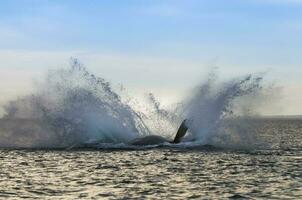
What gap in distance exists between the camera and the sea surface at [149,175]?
1227 inches

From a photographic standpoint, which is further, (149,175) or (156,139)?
(156,139)

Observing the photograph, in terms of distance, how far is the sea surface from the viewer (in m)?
31.2

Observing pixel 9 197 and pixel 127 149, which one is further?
pixel 127 149

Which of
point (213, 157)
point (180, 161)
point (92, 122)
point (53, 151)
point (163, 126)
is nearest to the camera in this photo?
point (180, 161)

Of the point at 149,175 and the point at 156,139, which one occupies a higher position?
the point at 156,139

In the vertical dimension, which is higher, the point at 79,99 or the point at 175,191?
the point at 79,99

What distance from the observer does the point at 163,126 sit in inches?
3221

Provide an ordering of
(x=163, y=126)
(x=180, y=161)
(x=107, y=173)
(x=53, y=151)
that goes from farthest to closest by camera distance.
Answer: (x=163, y=126), (x=53, y=151), (x=180, y=161), (x=107, y=173)

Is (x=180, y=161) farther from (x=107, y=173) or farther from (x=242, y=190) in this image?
(x=242, y=190)

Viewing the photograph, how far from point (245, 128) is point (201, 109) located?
648 centimetres

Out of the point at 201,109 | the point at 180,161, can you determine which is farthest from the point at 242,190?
the point at 201,109

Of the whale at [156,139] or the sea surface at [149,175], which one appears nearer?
the sea surface at [149,175]

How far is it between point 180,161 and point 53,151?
60.2ft

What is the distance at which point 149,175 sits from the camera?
39812mm
